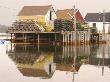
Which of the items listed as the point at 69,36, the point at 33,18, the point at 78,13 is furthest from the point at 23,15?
the point at 78,13

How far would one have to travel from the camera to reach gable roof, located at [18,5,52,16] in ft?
226

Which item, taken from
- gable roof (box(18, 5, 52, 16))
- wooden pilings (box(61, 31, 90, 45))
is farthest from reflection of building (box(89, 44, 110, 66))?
gable roof (box(18, 5, 52, 16))

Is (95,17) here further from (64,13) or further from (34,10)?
(34,10)

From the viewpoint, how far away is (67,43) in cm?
6481

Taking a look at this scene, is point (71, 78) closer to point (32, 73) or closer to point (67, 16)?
point (32, 73)

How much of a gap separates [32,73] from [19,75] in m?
1.33

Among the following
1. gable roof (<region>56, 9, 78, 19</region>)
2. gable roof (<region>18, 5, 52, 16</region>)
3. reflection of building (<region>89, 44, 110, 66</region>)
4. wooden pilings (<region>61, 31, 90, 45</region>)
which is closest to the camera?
reflection of building (<region>89, 44, 110, 66</region>)

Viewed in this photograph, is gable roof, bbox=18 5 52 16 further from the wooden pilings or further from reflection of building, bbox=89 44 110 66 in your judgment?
reflection of building, bbox=89 44 110 66

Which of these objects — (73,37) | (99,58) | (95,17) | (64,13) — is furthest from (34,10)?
(99,58)

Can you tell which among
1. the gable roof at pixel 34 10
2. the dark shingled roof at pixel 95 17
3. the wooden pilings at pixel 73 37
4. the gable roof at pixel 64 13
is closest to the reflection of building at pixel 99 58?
the wooden pilings at pixel 73 37

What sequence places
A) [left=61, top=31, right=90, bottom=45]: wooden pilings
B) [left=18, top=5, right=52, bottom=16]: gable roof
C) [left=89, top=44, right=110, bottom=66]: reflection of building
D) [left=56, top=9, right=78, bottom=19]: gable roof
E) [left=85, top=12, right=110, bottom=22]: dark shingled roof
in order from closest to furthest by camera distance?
[left=89, top=44, right=110, bottom=66]: reflection of building → [left=61, top=31, right=90, bottom=45]: wooden pilings → [left=18, top=5, right=52, bottom=16]: gable roof → [left=56, top=9, right=78, bottom=19]: gable roof → [left=85, top=12, right=110, bottom=22]: dark shingled roof

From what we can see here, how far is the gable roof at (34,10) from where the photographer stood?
6886 cm

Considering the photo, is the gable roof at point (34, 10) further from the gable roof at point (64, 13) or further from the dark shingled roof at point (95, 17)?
the dark shingled roof at point (95, 17)

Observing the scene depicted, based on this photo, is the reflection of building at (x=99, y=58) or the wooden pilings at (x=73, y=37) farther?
the wooden pilings at (x=73, y=37)
